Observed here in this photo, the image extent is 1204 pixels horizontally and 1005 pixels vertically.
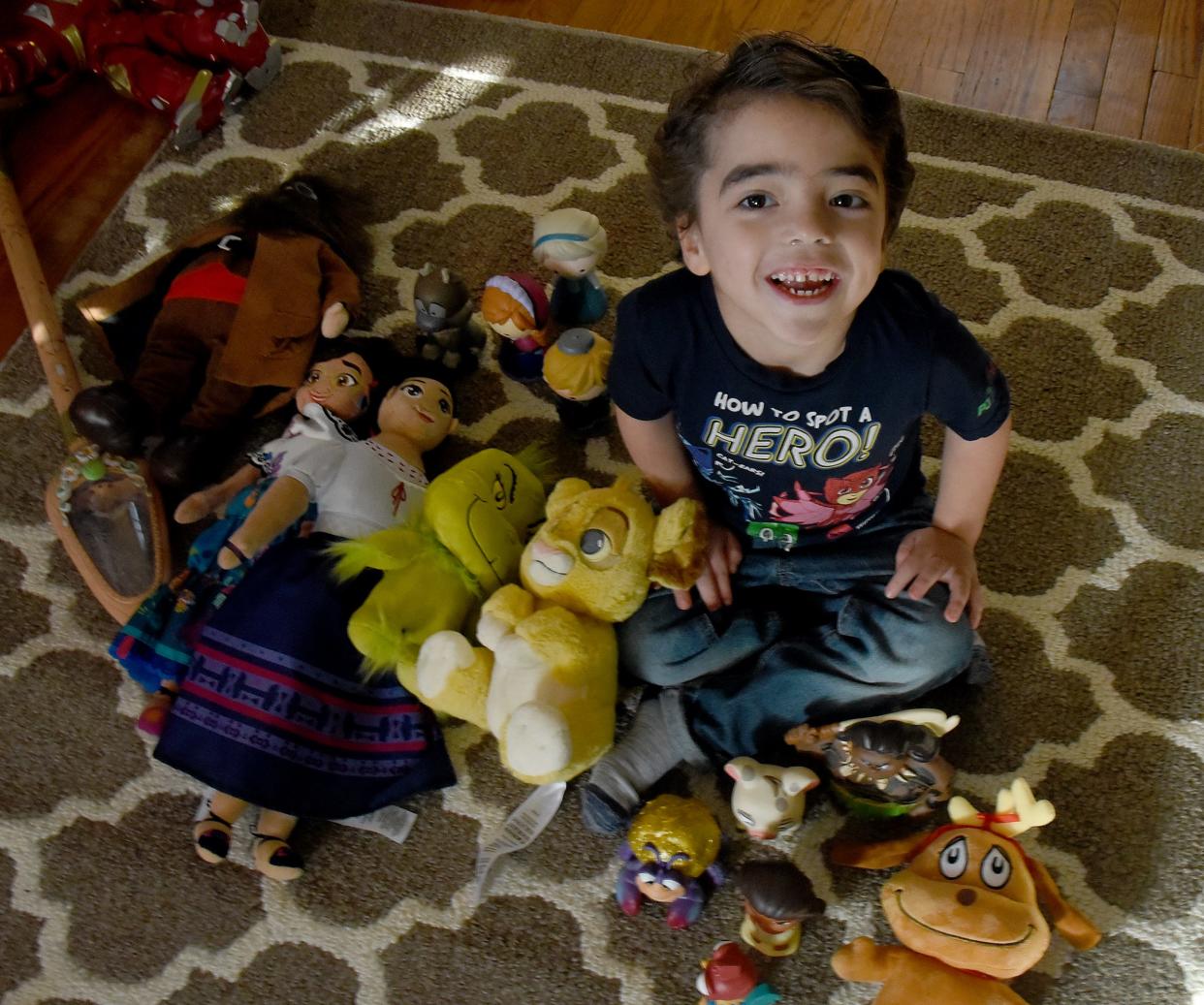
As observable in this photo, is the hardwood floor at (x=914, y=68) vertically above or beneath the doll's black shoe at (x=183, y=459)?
above

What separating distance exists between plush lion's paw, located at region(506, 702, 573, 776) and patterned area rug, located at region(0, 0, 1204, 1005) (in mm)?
119

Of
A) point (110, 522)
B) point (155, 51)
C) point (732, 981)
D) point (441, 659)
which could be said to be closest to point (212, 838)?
point (441, 659)

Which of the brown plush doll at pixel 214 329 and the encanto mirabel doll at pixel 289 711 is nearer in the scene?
the encanto mirabel doll at pixel 289 711

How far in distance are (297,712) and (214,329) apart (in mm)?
518

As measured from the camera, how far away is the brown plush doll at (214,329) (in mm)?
1152

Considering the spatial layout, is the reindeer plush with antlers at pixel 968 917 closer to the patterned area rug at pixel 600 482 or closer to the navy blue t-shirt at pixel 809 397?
the patterned area rug at pixel 600 482

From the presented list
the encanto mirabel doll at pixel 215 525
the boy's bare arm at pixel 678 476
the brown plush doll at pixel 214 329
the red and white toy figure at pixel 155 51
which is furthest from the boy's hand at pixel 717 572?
the red and white toy figure at pixel 155 51

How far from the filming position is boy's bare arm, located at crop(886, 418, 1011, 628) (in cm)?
90

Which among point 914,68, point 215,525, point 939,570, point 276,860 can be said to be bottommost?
point 276,860

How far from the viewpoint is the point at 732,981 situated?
2.69 feet

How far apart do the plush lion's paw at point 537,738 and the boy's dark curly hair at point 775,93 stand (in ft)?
1.41

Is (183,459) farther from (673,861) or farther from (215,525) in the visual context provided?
(673,861)

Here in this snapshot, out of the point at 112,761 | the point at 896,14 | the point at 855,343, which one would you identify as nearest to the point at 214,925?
the point at 112,761

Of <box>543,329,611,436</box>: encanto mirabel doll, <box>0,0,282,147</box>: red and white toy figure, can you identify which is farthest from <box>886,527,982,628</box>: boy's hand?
<box>0,0,282,147</box>: red and white toy figure
